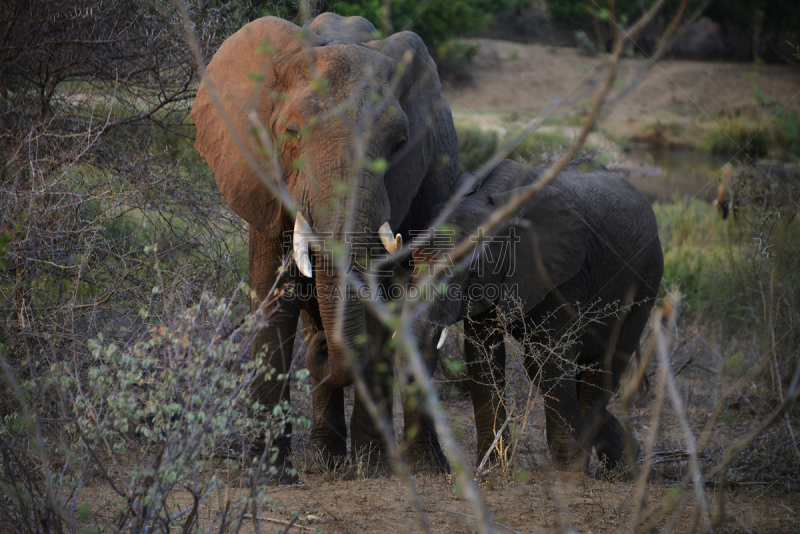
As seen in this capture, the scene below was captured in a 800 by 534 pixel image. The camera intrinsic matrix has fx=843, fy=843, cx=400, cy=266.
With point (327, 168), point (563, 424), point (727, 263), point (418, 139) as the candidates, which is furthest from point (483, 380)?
point (727, 263)

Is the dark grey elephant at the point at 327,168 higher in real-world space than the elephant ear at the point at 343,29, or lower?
lower

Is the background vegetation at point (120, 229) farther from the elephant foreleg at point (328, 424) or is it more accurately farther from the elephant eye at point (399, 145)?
the elephant eye at point (399, 145)

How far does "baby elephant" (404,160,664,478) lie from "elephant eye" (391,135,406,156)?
1.64 ft

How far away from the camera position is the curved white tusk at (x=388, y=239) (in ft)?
14.9

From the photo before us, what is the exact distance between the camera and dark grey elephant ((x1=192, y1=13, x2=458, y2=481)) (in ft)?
14.5

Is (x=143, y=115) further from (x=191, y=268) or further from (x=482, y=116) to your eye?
(x=482, y=116)

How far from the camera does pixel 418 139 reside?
4.84 metres

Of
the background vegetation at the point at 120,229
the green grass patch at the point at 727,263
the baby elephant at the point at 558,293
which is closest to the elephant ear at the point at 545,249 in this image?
the baby elephant at the point at 558,293

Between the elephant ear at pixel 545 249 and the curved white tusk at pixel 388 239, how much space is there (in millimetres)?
840

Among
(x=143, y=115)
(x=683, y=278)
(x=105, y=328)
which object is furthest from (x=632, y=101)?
(x=105, y=328)

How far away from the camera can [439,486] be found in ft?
14.4

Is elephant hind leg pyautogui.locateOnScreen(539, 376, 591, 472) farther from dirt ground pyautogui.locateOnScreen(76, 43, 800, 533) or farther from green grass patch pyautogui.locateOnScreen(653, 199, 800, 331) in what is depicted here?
green grass patch pyautogui.locateOnScreen(653, 199, 800, 331)

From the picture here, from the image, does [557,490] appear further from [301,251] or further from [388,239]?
[301,251]

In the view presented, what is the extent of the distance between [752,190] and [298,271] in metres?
5.25
